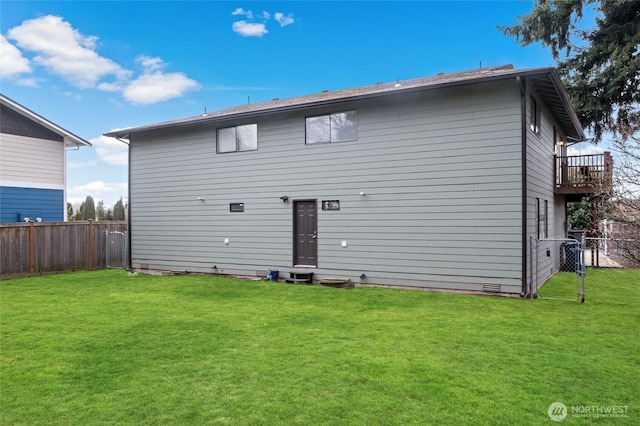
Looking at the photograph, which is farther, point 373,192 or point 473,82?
point 373,192

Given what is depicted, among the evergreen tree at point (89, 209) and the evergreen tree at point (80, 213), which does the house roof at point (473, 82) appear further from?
the evergreen tree at point (80, 213)

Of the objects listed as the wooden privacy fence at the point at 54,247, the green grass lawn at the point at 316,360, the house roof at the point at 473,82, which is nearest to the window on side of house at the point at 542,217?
the green grass lawn at the point at 316,360

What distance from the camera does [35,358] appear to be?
165 inches

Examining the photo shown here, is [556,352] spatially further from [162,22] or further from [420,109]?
[162,22]

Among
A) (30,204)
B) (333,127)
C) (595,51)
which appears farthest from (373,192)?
(595,51)

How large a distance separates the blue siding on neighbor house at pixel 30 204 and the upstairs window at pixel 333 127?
32.9ft

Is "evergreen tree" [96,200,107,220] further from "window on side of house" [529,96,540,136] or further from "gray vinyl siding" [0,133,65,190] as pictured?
"window on side of house" [529,96,540,136]

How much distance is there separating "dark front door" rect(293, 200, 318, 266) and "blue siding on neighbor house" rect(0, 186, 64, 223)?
9579 mm

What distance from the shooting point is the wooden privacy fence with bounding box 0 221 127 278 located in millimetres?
10281

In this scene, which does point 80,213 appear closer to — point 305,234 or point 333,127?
point 305,234

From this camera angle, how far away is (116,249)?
521 inches

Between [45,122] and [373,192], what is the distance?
1186 cm

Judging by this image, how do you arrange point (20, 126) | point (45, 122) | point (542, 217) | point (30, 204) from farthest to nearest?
1. point (45, 122)
2. point (30, 204)
3. point (20, 126)
4. point (542, 217)

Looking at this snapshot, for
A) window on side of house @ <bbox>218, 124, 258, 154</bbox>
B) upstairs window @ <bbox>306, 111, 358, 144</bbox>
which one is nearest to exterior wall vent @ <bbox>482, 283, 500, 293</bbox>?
upstairs window @ <bbox>306, 111, 358, 144</bbox>
